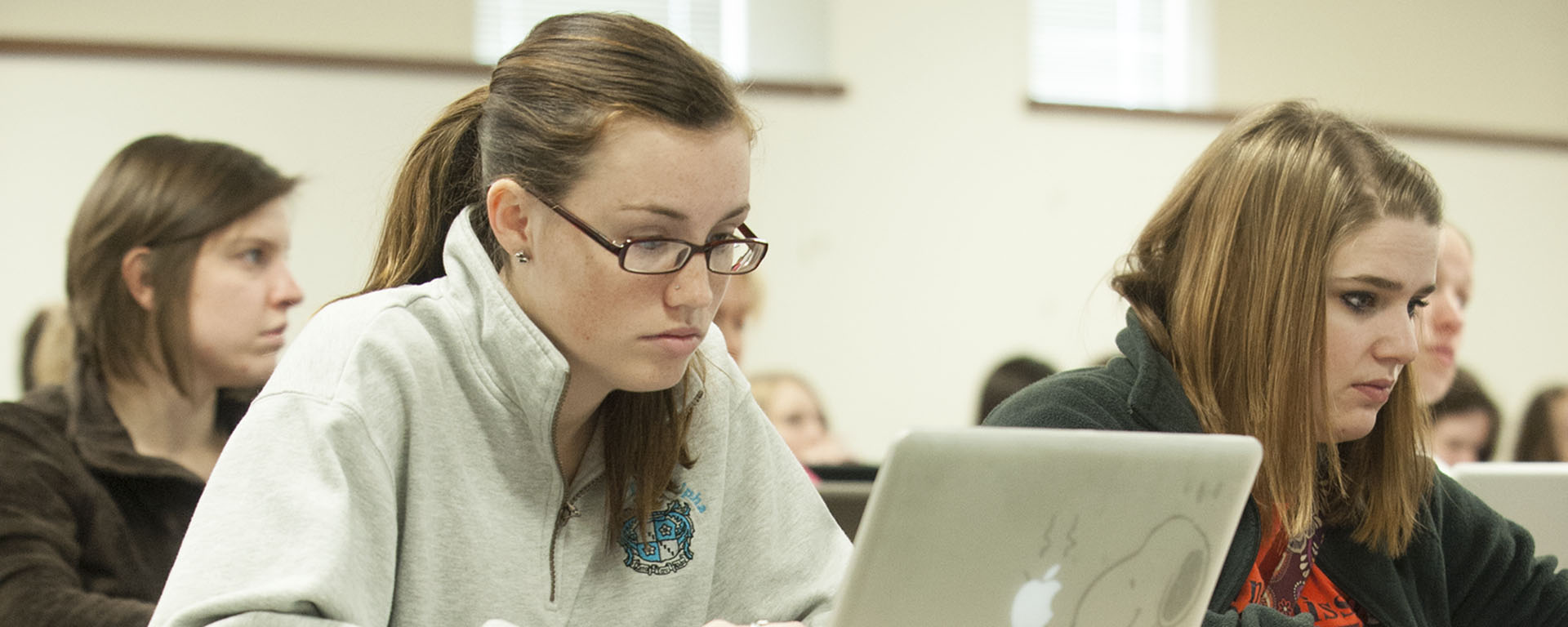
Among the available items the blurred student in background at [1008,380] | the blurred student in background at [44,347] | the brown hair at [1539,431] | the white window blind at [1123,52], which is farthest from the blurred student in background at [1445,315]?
the blurred student in background at [44,347]

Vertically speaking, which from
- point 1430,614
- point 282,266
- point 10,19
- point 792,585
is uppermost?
point 10,19

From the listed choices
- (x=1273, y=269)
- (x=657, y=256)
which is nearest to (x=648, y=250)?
(x=657, y=256)

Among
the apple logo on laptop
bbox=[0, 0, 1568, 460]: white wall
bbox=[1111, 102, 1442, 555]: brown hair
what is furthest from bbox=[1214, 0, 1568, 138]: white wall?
the apple logo on laptop

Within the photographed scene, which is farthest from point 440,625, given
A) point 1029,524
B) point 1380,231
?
point 1380,231

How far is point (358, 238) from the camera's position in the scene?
3.79 meters

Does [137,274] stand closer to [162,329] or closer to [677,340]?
[162,329]

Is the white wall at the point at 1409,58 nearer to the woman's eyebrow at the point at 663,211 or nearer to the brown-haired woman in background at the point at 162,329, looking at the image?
the brown-haired woman in background at the point at 162,329

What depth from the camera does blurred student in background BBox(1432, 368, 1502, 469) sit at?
377 centimetres

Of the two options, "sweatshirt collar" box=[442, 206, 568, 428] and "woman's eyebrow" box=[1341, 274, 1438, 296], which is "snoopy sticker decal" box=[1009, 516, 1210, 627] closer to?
"sweatshirt collar" box=[442, 206, 568, 428]

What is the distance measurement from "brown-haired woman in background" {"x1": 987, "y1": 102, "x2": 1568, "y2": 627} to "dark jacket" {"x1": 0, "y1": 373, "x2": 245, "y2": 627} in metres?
1.17

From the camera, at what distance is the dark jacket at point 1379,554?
1336mm

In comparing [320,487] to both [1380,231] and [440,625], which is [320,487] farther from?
[1380,231]

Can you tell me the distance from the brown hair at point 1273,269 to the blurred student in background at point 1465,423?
8.26 ft

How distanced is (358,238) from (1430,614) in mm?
2972
